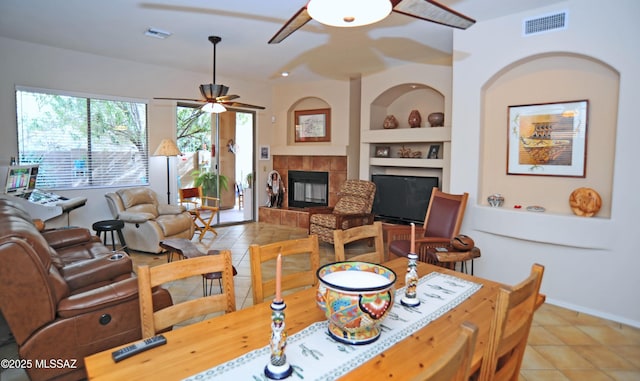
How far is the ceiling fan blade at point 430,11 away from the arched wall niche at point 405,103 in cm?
366

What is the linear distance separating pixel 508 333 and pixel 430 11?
1682mm

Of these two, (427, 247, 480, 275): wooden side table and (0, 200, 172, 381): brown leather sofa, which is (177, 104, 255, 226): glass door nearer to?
(0, 200, 172, 381): brown leather sofa

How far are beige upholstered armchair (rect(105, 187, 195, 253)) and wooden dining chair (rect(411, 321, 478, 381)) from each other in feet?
14.9

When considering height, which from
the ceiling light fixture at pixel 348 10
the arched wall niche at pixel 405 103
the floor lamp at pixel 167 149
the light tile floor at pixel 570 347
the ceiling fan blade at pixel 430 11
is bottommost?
the light tile floor at pixel 570 347

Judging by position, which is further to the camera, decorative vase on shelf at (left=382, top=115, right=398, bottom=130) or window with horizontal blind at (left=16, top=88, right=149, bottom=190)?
decorative vase on shelf at (left=382, top=115, right=398, bottom=130)

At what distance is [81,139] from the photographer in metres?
5.34

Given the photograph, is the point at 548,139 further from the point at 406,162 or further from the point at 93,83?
the point at 93,83

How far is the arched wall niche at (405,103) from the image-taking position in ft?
19.9

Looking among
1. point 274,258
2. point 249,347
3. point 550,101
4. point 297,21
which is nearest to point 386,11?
point 297,21

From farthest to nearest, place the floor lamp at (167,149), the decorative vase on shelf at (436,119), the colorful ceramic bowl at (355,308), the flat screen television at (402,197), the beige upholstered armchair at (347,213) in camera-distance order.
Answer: the flat screen television at (402,197) < the floor lamp at (167,149) < the decorative vase on shelf at (436,119) < the beige upholstered armchair at (347,213) < the colorful ceramic bowl at (355,308)

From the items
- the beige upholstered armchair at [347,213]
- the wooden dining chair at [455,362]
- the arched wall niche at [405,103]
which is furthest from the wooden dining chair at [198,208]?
the wooden dining chair at [455,362]

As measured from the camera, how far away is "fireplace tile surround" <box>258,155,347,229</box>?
275 inches

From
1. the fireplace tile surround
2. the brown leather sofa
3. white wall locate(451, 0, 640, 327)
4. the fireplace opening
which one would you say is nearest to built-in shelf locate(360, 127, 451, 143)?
the fireplace tile surround

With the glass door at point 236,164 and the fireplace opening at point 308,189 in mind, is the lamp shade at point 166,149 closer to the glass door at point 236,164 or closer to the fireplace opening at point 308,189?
the glass door at point 236,164
